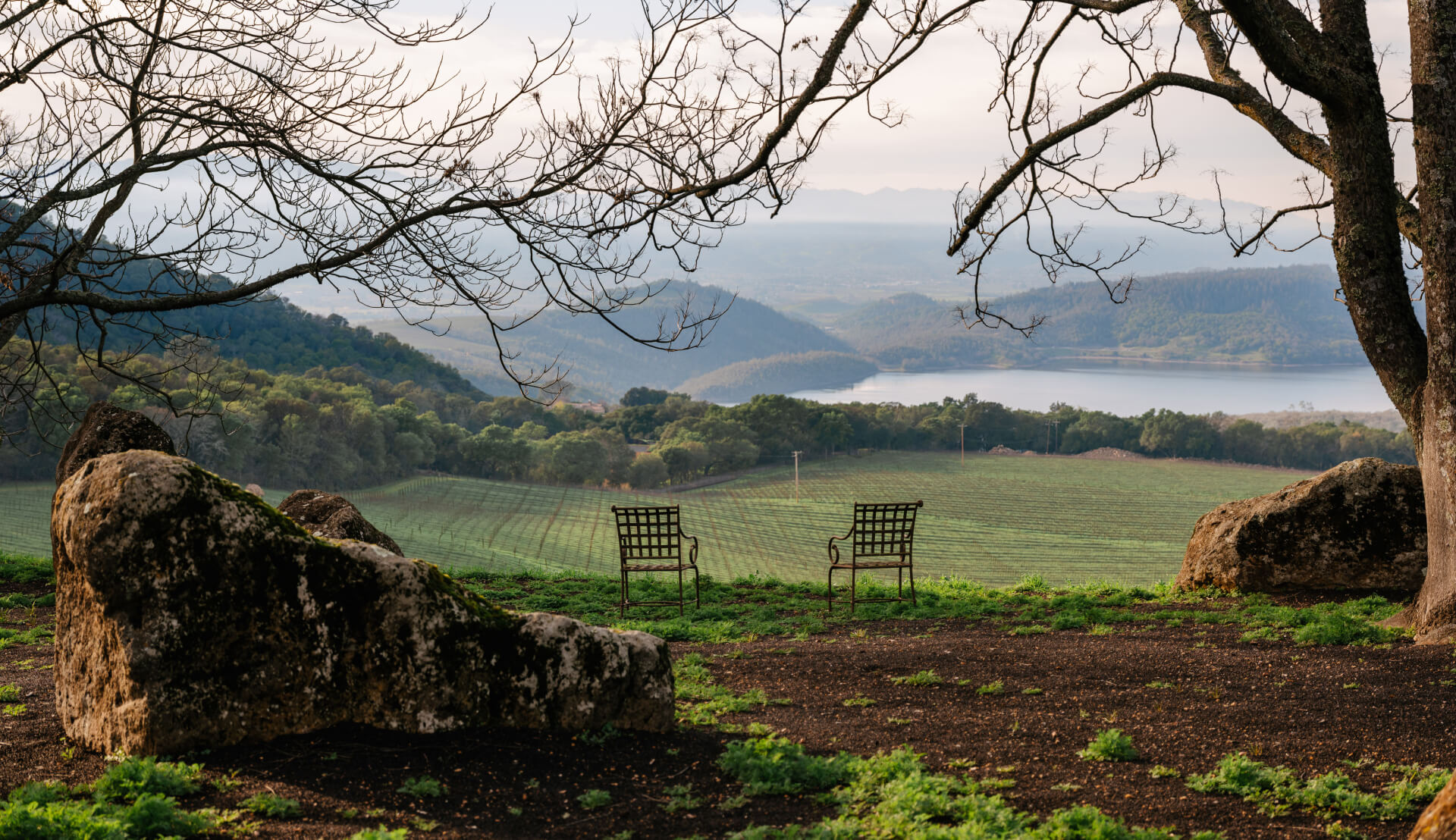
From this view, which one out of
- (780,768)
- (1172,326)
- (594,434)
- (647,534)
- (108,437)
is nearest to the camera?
(780,768)

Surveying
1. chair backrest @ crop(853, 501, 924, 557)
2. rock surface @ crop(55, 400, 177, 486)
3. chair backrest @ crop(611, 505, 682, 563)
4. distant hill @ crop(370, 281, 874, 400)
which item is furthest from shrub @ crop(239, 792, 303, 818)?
distant hill @ crop(370, 281, 874, 400)

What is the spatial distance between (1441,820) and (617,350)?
181258mm

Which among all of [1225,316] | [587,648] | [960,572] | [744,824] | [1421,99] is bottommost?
[960,572]

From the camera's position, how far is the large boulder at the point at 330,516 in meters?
8.02

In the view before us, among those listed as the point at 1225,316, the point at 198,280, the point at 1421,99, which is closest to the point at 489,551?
the point at 198,280

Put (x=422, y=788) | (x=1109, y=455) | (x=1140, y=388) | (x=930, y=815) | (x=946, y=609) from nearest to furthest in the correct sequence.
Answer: (x=930, y=815)
(x=422, y=788)
(x=946, y=609)
(x=1109, y=455)
(x=1140, y=388)

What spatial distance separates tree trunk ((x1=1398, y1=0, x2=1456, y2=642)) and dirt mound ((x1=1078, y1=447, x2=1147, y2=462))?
8008 cm

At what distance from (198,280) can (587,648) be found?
13.7 ft

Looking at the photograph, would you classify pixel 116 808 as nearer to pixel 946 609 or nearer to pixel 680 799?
pixel 680 799

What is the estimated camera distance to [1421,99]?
19.9 ft

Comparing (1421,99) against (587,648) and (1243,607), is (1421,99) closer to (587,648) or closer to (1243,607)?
(1243,607)

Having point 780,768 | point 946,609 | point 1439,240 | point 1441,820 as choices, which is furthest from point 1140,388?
point 1441,820

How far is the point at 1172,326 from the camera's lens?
182625 millimetres

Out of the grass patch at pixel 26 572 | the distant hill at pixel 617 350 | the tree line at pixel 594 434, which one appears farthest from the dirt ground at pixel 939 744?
the distant hill at pixel 617 350
